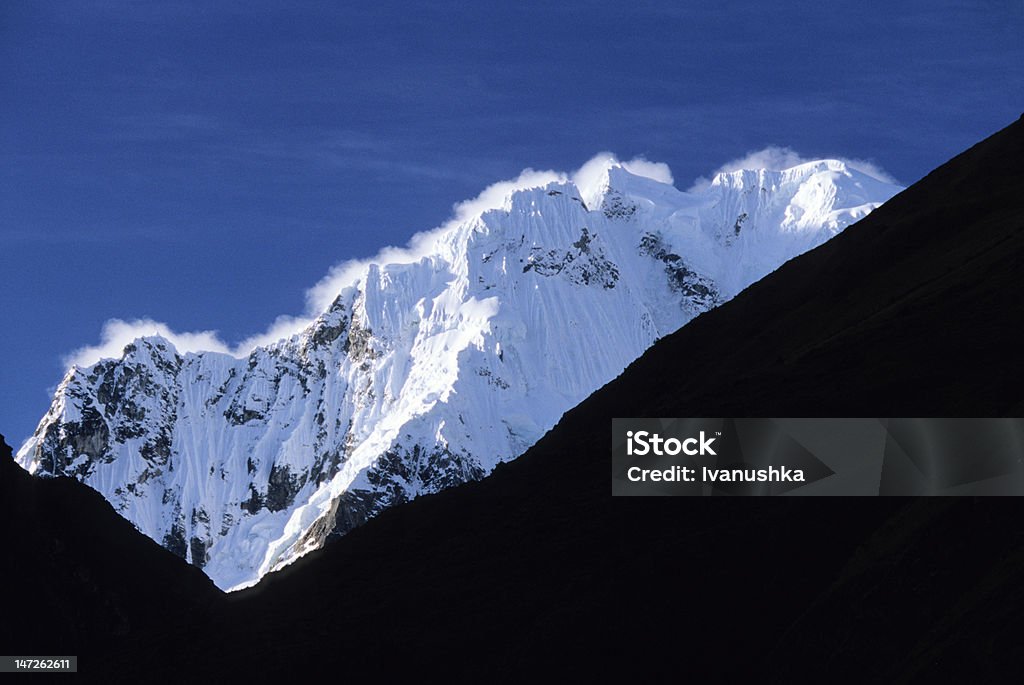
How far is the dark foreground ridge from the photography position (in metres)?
74.2

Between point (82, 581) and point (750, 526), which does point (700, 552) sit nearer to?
point (750, 526)

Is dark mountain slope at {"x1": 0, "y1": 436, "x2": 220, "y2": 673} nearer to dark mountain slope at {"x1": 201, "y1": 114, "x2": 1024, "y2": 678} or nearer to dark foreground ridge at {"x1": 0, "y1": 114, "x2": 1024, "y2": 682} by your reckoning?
dark foreground ridge at {"x1": 0, "y1": 114, "x2": 1024, "y2": 682}

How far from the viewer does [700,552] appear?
295 ft

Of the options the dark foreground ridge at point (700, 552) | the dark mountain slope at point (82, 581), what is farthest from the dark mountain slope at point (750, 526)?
the dark mountain slope at point (82, 581)

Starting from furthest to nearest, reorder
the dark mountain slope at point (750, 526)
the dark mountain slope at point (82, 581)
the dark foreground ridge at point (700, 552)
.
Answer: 1. the dark mountain slope at point (82, 581)
2. the dark mountain slope at point (750, 526)
3. the dark foreground ridge at point (700, 552)

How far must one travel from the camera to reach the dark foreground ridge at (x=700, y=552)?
74188 mm

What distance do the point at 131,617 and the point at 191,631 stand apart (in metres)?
15.7

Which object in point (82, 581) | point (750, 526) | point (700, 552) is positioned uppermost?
point (82, 581)

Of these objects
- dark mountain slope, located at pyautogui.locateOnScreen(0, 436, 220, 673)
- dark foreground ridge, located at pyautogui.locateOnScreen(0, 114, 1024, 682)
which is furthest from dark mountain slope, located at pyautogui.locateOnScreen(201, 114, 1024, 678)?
dark mountain slope, located at pyautogui.locateOnScreen(0, 436, 220, 673)

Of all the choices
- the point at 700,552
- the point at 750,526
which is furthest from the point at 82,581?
the point at 750,526

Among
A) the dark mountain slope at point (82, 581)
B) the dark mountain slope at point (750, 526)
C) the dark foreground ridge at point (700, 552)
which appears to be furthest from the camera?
the dark mountain slope at point (82, 581)

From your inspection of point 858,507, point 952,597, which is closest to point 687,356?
point 858,507

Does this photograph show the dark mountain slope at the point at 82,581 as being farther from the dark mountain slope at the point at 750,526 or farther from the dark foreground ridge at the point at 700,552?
the dark mountain slope at the point at 750,526

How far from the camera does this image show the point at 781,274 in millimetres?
129875
